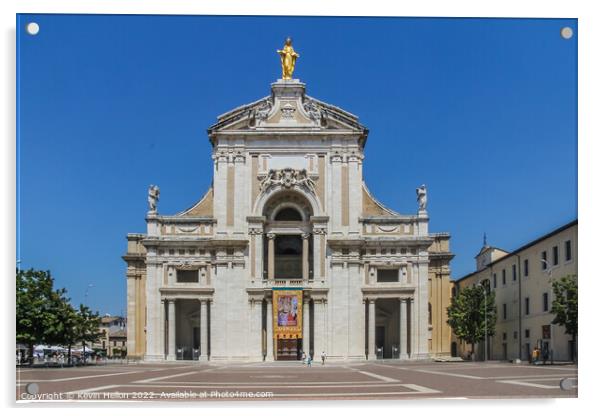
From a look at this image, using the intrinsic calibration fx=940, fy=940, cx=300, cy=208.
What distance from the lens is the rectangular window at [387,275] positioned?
213 feet

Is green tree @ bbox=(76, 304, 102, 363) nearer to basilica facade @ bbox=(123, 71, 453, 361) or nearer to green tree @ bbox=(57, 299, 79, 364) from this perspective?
green tree @ bbox=(57, 299, 79, 364)

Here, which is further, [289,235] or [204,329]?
[289,235]

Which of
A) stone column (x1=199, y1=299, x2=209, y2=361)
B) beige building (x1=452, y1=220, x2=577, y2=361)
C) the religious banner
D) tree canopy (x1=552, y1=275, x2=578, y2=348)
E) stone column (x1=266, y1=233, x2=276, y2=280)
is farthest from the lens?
stone column (x1=266, y1=233, x2=276, y2=280)

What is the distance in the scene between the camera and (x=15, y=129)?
26.4 metres

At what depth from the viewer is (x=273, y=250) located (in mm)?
64625

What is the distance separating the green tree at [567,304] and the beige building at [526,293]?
92 centimetres

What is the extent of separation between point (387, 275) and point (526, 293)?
376 inches

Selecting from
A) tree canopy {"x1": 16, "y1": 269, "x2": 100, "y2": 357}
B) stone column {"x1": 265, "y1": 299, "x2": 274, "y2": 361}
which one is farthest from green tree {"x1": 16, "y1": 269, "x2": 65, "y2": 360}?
stone column {"x1": 265, "y1": 299, "x2": 274, "y2": 361}

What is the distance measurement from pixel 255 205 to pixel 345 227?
6.34 meters

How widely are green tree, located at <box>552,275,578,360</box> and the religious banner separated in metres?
19.6

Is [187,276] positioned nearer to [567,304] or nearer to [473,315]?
[473,315]

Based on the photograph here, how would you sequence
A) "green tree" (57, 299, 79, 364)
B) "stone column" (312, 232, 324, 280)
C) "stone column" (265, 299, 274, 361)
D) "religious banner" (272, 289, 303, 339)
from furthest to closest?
"stone column" (312, 232, 324, 280) < "stone column" (265, 299, 274, 361) < "religious banner" (272, 289, 303, 339) < "green tree" (57, 299, 79, 364)

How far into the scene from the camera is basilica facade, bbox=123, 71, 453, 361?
2499 inches

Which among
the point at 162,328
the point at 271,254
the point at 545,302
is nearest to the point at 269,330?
the point at 271,254
